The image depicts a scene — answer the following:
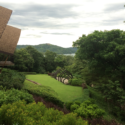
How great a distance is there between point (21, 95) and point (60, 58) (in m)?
43.7

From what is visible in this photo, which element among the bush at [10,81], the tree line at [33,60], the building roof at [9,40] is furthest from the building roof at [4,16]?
the tree line at [33,60]

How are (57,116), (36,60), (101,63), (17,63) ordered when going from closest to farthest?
(57,116)
(101,63)
(17,63)
(36,60)

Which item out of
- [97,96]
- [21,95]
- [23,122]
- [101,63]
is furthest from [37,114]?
[97,96]

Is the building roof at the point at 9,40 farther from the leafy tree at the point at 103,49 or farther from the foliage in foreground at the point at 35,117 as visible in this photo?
the foliage in foreground at the point at 35,117

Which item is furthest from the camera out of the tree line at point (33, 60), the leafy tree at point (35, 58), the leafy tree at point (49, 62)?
the leafy tree at point (49, 62)

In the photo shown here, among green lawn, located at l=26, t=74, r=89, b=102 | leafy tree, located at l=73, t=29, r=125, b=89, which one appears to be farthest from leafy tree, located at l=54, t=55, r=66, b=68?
leafy tree, located at l=73, t=29, r=125, b=89

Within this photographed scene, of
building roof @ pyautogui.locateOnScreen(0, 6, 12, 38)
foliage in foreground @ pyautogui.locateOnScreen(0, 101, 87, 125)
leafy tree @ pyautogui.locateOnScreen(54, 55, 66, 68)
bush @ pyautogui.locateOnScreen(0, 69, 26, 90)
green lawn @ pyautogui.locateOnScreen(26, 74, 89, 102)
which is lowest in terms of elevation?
green lawn @ pyautogui.locateOnScreen(26, 74, 89, 102)

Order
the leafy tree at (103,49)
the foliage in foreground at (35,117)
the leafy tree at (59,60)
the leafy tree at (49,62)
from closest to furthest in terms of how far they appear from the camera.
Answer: the foliage in foreground at (35,117) → the leafy tree at (103,49) → the leafy tree at (59,60) → the leafy tree at (49,62)

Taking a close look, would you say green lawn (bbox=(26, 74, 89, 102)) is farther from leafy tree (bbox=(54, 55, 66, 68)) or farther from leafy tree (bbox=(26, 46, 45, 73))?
leafy tree (bbox=(54, 55, 66, 68))

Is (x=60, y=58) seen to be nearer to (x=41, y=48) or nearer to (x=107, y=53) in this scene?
(x=107, y=53)

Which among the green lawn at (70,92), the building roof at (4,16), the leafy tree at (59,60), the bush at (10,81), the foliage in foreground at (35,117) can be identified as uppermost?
the building roof at (4,16)

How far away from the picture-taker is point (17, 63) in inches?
1252

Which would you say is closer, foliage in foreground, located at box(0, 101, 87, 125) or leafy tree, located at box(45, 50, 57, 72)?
foliage in foreground, located at box(0, 101, 87, 125)

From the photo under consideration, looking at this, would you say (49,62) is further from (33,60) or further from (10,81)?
(10,81)
